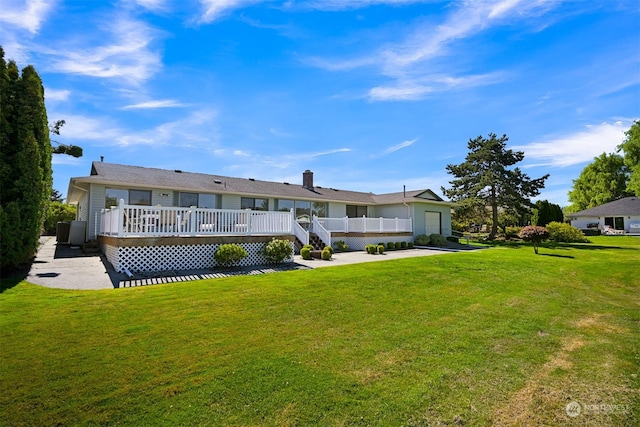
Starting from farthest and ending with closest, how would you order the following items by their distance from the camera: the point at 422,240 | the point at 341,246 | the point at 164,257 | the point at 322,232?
the point at 422,240
the point at 341,246
the point at 322,232
the point at 164,257

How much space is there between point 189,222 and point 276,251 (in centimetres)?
337

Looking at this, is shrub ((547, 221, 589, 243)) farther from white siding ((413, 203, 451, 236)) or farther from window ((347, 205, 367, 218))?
window ((347, 205, 367, 218))

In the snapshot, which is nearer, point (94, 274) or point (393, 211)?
point (94, 274)

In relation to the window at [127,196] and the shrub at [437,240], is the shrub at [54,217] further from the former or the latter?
the shrub at [437,240]

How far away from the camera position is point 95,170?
51.1ft

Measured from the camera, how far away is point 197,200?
16812 mm

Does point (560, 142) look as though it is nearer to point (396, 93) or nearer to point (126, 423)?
point (396, 93)

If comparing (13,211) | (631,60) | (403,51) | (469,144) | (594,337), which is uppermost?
(469,144)

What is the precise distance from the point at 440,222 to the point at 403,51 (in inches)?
691

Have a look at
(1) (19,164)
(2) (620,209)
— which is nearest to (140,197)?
(1) (19,164)

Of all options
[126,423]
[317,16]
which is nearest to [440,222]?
[317,16]

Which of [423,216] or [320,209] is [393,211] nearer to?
[423,216]

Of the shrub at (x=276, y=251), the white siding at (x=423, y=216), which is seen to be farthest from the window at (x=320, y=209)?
the shrub at (x=276, y=251)

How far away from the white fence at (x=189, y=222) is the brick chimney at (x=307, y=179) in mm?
11509
